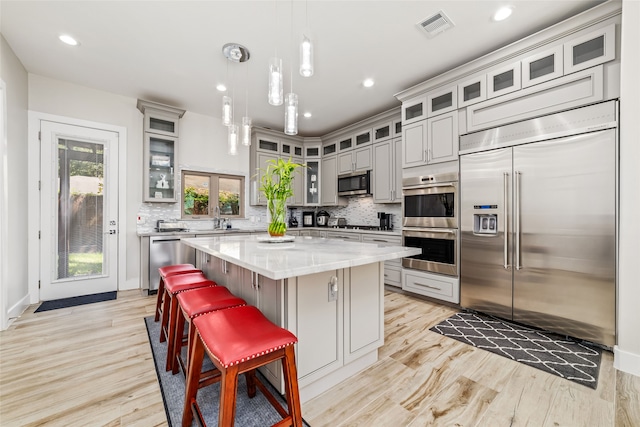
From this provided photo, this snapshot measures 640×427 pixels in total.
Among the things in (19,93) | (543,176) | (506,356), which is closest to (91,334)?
(19,93)

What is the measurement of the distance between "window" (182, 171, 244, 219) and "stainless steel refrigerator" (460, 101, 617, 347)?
383cm

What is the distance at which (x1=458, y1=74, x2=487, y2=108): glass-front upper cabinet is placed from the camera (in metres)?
2.93

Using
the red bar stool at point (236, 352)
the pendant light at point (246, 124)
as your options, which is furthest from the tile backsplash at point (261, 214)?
the red bar stool at point (236, 352)

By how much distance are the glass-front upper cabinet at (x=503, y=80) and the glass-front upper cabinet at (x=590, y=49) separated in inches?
14.4

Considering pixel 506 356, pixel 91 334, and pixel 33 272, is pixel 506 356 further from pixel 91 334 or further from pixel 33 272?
pixel 33 272

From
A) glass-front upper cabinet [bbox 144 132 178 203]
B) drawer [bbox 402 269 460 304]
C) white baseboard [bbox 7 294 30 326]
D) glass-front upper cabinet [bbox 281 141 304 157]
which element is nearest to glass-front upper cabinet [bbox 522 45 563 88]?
drawer [bbox 402 269 460 304]

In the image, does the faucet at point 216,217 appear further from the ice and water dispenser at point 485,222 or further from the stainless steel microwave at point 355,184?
the ice and water dispenser at point 485,222

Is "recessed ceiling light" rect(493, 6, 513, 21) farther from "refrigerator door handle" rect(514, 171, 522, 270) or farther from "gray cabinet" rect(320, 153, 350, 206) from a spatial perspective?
"gray cabinet" rect(320, 153, 350, 206)

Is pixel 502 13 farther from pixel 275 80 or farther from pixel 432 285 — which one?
pixel 432 285

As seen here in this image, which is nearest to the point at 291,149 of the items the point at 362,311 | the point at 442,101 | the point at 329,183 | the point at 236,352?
the point at 329,183

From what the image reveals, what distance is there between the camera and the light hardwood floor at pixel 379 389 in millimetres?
1521

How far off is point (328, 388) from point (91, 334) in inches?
92.2

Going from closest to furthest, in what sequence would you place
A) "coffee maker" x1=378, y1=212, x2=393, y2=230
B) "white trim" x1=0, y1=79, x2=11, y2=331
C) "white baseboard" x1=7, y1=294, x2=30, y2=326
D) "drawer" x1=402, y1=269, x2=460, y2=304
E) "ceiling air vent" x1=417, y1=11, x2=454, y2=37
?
"ceiling air vent" x1=417, y1=11, x2=454, y2=37 → "white trim" x1=0, y1=79, x2=11, y2=331 → "white baseboard" x1=7, y1=294, x2=30, y2=326 → "drawer" x1=402, y1=269, x2=460, y2=304 → "coffee maker" x1=378, y1=212, x2=393, y2=230

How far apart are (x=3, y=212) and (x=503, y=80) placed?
5.16 metres
